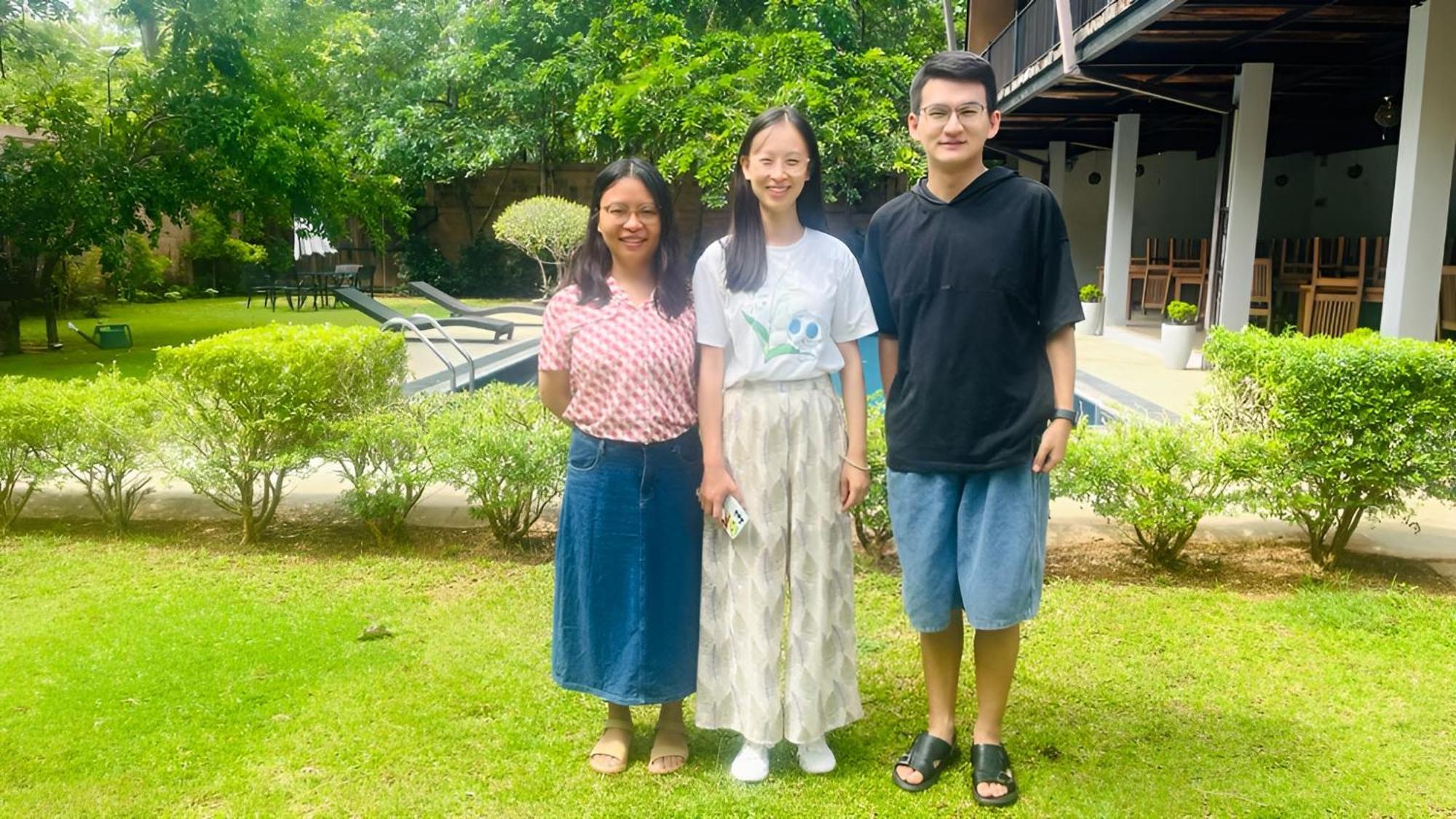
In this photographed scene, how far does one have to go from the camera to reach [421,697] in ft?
9.60

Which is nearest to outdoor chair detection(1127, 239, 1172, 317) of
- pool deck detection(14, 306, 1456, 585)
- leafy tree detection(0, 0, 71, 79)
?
pool deck detection(14, 306, 1456, 585)

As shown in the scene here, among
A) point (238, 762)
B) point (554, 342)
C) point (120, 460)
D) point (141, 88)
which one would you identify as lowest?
point (238, 762)

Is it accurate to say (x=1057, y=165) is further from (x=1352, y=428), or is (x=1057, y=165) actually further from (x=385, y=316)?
(x=1352, y=428)

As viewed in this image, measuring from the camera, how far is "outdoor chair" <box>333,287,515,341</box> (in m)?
10.1

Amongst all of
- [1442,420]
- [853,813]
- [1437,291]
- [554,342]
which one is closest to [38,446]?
[554,342]

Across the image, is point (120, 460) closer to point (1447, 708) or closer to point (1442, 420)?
point (1447, 708)

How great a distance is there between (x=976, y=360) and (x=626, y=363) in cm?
77

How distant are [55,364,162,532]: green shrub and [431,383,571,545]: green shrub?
1.28 m

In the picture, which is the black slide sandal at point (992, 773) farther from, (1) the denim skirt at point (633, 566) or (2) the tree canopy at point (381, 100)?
(2) the tree canopy at point (381, 100)

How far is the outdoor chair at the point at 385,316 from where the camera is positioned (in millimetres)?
10109

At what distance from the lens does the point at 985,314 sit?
7.32 ft

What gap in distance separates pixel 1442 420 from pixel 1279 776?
1902 millimetres

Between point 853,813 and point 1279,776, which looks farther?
point 1279,776

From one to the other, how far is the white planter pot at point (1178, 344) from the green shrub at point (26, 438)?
8451 mm
